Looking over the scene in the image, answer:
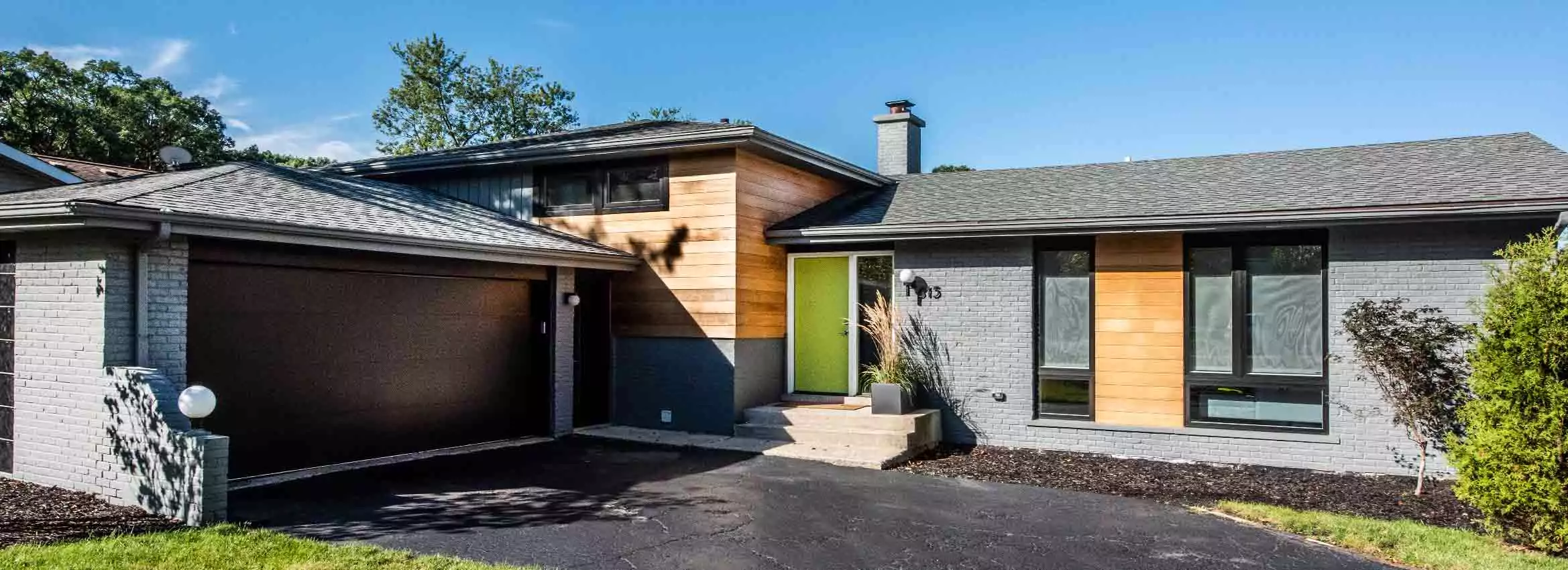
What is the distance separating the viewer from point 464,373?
375 inches

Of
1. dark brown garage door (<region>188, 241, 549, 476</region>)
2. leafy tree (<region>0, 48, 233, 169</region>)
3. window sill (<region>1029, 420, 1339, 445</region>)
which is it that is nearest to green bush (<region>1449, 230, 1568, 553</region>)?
window sill (<region>1029, 420, 1339, 445</region>)

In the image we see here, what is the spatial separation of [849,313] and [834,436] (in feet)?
6.06

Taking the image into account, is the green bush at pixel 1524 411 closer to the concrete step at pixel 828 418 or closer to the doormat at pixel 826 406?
the concrete step at pixel 828 418

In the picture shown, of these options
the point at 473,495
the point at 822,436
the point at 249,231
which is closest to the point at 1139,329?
the point at 822,436

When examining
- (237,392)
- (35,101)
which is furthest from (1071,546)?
(35,101)

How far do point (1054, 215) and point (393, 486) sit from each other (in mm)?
6609

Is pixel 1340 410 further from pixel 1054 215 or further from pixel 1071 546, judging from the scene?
pixel 1071 546

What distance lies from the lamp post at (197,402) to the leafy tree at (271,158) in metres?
27.7

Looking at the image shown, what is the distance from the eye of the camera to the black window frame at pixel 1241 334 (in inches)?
344

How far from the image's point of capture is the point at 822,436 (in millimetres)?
9750

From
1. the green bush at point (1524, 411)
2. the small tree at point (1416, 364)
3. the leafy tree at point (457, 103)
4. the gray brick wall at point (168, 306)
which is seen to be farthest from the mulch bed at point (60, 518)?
the leafy tree at point (457, 103)

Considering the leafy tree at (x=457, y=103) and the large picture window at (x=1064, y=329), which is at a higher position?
the leafy tree at (x=457, y=103)

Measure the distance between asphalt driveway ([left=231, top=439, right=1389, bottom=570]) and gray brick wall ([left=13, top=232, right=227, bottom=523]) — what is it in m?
0.67

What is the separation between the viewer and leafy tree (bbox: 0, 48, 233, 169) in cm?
2591
